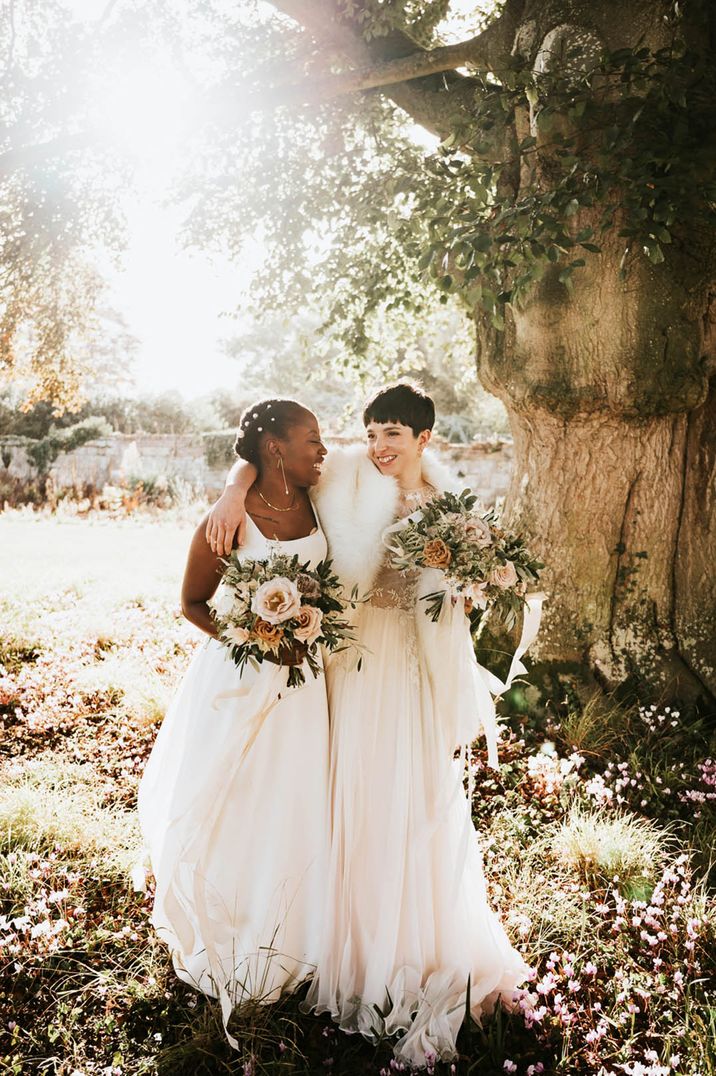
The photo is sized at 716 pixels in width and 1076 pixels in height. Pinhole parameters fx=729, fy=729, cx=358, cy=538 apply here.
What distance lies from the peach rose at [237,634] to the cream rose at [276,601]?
82 millimetres

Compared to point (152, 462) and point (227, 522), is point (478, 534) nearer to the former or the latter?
point (227, 522)

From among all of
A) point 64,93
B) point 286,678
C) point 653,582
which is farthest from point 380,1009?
point 64,93

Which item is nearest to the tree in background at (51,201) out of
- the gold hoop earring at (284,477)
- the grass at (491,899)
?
the grass at (491,899)

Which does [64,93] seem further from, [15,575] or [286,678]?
[15,575]

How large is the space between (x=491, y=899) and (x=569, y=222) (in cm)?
438

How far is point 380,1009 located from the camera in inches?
107

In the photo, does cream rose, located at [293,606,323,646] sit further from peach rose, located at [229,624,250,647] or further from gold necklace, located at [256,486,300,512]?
gold necklace, located at [256,486,300,512]

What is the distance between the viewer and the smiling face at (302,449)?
2.90 metres

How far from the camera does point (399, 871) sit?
2.78m

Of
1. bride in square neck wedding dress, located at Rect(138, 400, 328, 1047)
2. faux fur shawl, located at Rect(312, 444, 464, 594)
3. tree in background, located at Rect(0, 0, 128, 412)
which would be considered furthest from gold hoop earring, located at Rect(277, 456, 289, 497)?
tree in background, located at Rect(0, 0, 128, 412)

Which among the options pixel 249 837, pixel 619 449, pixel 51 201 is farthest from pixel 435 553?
pixel 51 201

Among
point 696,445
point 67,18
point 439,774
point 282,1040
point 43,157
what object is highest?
point 67,18

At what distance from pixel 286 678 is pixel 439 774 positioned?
0.74 metres

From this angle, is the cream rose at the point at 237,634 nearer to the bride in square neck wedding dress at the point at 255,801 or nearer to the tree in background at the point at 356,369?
the bride in square neck wedding dress at the point at 255,801
